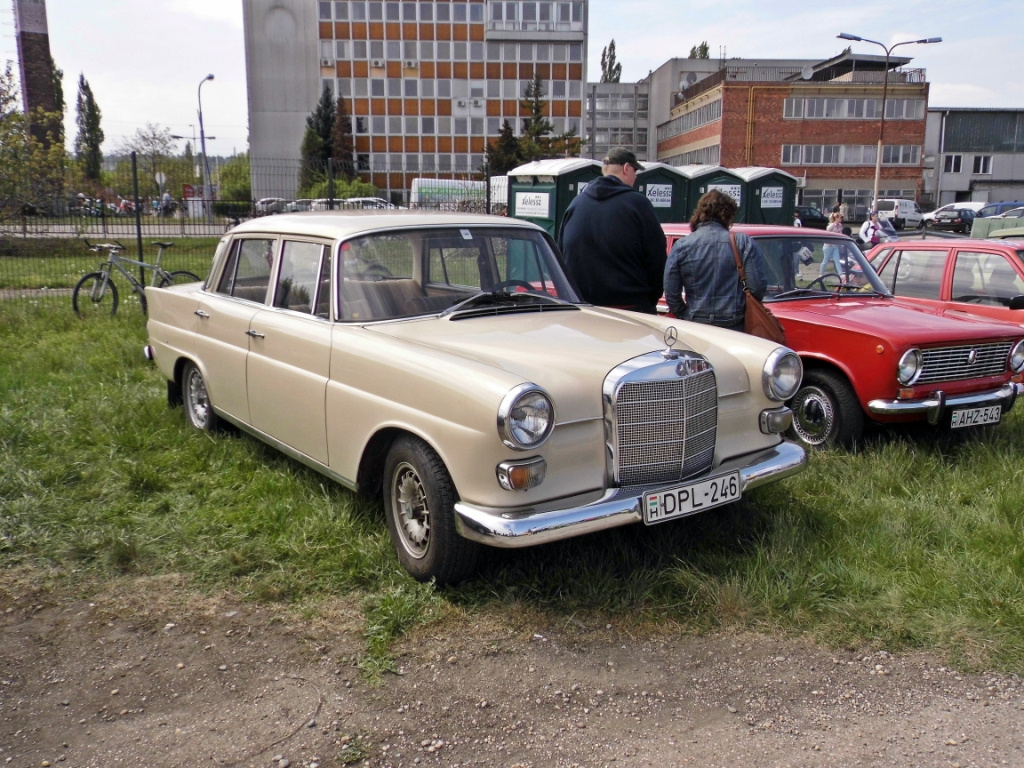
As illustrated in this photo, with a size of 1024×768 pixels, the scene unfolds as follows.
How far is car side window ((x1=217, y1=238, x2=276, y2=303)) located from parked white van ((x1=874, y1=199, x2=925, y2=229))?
149 ft

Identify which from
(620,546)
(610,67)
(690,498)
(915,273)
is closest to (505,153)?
(610,67)

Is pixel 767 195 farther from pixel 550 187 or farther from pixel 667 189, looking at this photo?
pixel 550 187

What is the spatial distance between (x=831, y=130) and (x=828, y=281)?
216ft

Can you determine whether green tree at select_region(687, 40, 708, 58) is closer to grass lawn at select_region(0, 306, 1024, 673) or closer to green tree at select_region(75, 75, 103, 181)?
green tree at select_region(75, 75, 103, 181)

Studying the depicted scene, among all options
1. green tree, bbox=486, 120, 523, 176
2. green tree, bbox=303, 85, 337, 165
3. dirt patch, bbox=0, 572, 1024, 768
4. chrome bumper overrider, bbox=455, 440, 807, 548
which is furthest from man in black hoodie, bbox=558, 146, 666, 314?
green tree, bbox=303, 85, 337, 165

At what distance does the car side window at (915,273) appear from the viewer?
7.80 m

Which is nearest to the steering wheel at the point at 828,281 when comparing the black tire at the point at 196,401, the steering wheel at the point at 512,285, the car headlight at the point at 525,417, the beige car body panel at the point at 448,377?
the beige car body panel at the point at 448,377

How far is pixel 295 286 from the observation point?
4.86 m

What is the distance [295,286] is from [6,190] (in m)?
11.7

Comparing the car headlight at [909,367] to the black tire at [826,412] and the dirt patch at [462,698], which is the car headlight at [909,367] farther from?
the dirt patch at [462,698]

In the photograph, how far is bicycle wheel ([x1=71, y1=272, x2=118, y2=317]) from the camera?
1169 cm

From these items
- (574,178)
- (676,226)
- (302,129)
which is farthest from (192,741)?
(302,129)

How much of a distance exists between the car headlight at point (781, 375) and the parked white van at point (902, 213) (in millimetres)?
45240

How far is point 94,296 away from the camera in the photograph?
1177 cm
